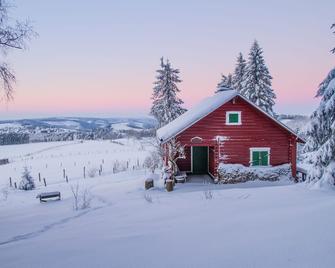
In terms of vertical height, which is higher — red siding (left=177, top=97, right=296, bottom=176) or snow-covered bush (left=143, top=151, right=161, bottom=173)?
red siding (left=177, top=97, right=296, bottom=176)

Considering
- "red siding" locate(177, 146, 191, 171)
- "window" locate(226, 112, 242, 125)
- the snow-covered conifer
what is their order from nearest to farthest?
the snow-covered conifer → "window" locate(226, 112, 242, 125) → "red siding" locate(177, 146, 191, 171)

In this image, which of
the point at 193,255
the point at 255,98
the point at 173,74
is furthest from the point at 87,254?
the point at 173,74

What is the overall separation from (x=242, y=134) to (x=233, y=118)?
1.24 m

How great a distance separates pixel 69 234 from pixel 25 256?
5.43ft

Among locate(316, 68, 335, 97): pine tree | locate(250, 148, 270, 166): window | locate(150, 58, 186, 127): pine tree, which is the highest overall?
locate(150, 58, 186, 127): pine tree

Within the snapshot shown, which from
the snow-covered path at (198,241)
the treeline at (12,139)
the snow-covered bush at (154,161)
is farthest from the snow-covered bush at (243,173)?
the treeline at (12,139)

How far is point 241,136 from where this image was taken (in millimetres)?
18500

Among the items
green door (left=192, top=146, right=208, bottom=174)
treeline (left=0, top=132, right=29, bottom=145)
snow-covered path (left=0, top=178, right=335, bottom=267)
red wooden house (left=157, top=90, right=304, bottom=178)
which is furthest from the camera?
treeline (left=0, top=132, right=29, bottom=145)

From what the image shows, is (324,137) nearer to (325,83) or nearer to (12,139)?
(325,83)

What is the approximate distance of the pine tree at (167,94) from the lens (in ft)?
114

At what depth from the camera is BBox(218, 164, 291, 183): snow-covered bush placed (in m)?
18.4

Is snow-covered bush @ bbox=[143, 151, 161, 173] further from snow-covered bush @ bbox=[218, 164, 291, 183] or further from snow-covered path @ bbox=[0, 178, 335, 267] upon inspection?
snow-covered path @ bbox=[0, 178, 335, 267]

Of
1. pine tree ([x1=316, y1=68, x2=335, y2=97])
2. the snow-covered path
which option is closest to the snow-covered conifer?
pine tree ([x1=316, y1=68, x2=335, y2=97])

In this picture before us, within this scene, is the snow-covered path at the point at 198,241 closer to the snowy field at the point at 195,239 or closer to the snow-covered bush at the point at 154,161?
the snowy field at the point at 195,239
